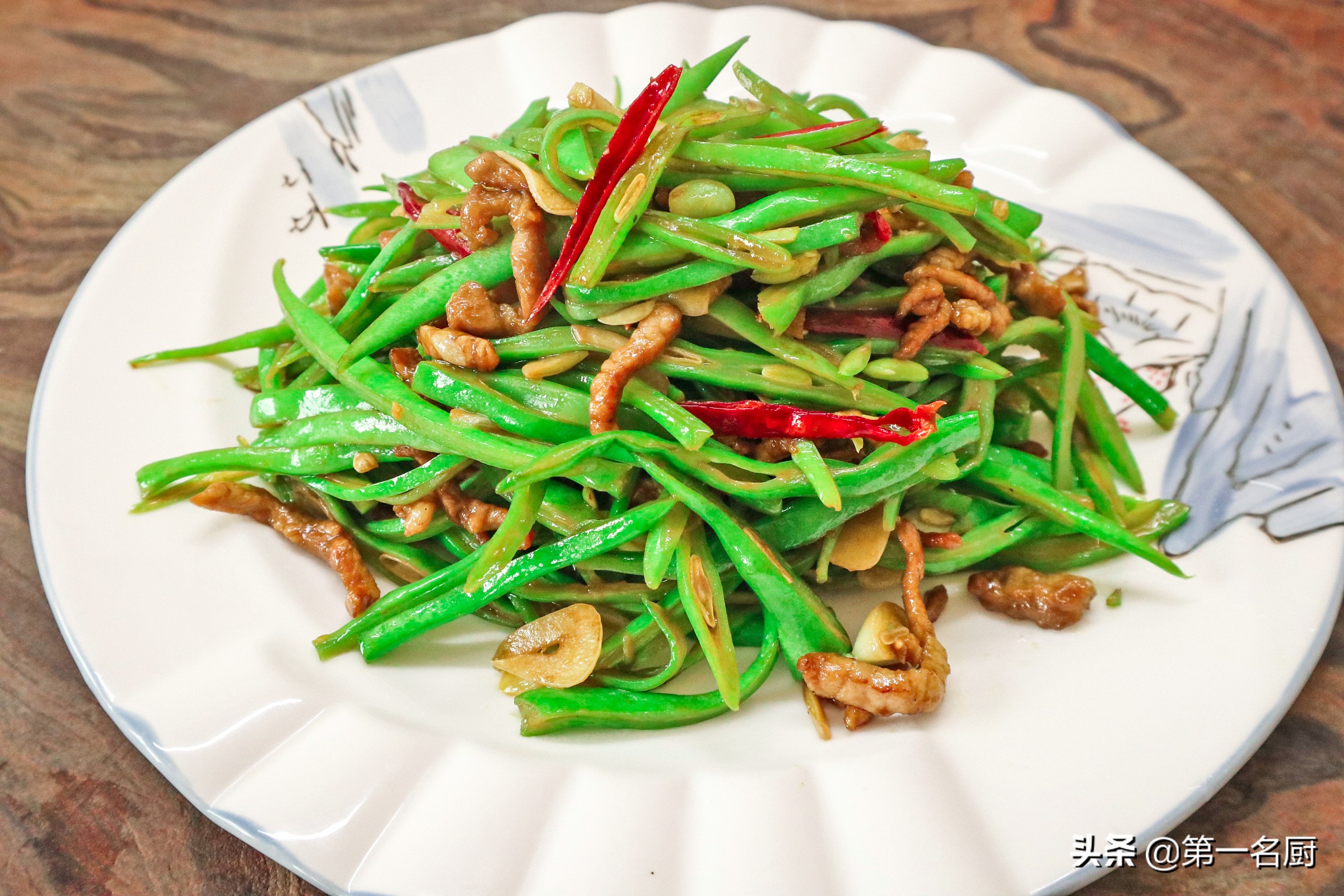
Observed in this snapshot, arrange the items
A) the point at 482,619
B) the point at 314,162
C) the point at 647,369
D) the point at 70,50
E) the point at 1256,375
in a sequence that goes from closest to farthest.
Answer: the point at 647,369 → the point at 482,619 → the point at 1256,375 → the point at 314,162 → the point at 70,50

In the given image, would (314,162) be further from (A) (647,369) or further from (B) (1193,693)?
(B) (1193,693)

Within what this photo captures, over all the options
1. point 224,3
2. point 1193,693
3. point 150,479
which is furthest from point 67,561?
point 224,3

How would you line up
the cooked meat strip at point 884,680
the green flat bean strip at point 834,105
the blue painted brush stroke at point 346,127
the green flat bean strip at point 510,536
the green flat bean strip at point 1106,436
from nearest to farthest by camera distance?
the cooked meat strip at point 884,680, the green flat bean strip at point 510,536, the green flat bean strip at point 1106,436, the green flat bean strip at point 834,105, the blue painted brush stroke at point 346,127

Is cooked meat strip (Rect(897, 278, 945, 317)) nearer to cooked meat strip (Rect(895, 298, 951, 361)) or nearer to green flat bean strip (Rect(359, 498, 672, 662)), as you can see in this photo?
cooked meat strip (Rect(895, 298, 951, 361))

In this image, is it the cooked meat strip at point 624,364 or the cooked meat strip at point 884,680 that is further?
the cooked meat strip at point 624,364

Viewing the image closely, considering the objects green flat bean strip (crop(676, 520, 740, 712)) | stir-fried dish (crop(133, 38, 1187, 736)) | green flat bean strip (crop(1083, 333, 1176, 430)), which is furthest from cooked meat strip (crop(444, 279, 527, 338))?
green flat bean strip (crop(1083, 333, 1176, 430))

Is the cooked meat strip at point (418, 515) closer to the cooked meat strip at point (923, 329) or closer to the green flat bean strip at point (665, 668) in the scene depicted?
the green flat bean strip at point (665, 668)

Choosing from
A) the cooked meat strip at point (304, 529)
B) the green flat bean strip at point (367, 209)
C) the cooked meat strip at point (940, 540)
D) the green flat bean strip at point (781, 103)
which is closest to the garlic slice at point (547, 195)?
the green flat bean strip at point (781, 103)
